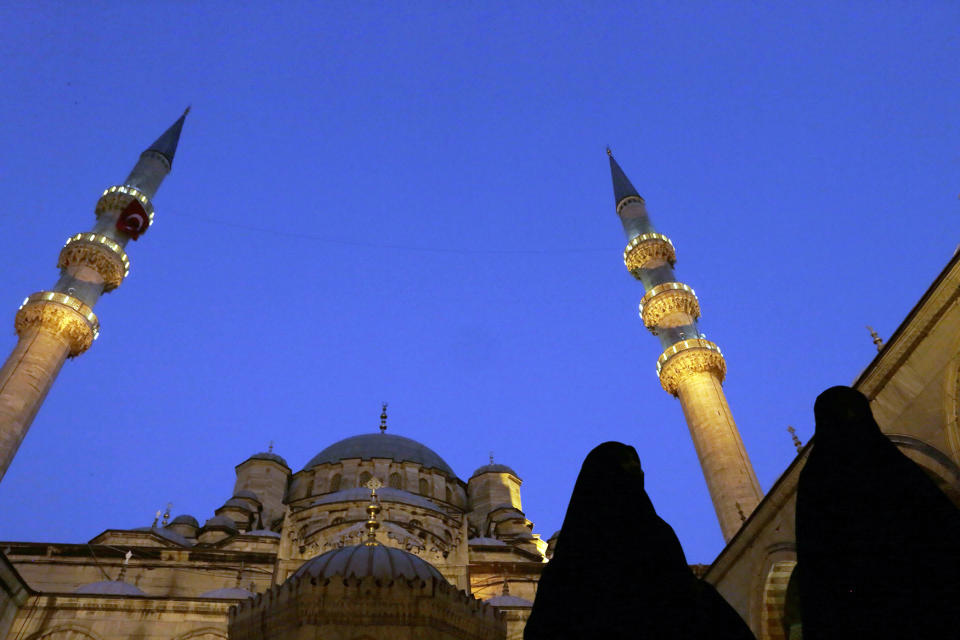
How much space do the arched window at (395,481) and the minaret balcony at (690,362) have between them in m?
11.4

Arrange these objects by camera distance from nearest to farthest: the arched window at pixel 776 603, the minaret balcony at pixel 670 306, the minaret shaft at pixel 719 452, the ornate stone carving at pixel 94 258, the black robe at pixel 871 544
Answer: the black robe at pixel 871 544 → the arched window at pixel 776 603 → the minaret shaft at pixel 719 452 → the ornate stone carving at pixel 94 258 → the minaret balcony at pixel 670 306

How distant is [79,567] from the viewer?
742 inches

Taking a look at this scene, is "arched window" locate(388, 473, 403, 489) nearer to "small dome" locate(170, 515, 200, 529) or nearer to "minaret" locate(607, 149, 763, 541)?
"small dome" locate(170, 515, 200, 529)

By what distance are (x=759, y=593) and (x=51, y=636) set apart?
12309mm

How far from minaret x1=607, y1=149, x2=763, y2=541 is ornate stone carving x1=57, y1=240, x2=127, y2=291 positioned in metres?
19.1

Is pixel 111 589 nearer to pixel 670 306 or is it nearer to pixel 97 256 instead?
pixel 97 256

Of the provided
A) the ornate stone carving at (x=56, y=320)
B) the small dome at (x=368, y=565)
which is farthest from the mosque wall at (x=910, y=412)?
the ornate stone carving at (x=56, y=320)

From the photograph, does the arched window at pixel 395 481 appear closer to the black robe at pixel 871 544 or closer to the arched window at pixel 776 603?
the arched window at pixel 776 603

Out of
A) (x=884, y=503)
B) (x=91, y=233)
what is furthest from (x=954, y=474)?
(x=91, y=233)

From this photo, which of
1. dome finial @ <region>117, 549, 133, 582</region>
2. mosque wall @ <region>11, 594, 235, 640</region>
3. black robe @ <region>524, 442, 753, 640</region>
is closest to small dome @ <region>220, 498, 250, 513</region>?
dome finial @ <region>117, 549, 133, 582</region>

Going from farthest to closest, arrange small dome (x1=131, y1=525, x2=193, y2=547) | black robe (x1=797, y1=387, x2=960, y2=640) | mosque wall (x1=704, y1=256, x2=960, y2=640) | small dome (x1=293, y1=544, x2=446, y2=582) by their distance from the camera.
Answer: small dome (x1=131, y1=525, x2=193, y2=547) < small dome (x1=293, y1=544, x2=446, y2=582) < mosque wall (x1=704, y1=256, x2=960, y2=640) < black robe (x1=797, y1=387, x2=960, y2=640)

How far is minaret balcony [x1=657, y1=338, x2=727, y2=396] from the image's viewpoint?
22.0 metres

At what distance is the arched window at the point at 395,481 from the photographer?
89.8ft

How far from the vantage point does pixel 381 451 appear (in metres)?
29.3
